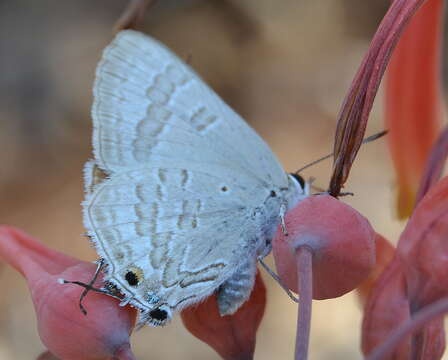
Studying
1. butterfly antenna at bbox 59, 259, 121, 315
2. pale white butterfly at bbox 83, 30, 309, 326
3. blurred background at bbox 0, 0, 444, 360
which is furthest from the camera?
blurred background at bbox 0, 0, 444, 360

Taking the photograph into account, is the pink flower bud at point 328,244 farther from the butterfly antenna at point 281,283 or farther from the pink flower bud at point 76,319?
the pink flower bud at point 76,319

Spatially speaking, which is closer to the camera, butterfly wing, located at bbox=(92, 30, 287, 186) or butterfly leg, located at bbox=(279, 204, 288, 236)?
butterfly leg, located at bbox=(279, 204, 288, 236)

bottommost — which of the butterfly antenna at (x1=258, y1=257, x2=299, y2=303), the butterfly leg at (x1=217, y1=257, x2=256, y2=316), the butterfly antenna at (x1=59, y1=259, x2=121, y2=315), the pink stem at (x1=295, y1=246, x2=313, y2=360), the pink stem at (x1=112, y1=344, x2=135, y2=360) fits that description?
the pink stem at (x1=112, y1=344, x2=135, y2=360)

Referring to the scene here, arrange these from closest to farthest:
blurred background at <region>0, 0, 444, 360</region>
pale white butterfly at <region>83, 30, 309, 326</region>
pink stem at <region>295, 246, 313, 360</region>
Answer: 1. pink stem at <region>295, 246, 313, 360</region>
2. pale white butterfly at <region>83, 30, 309, 326</region>
3. blurred background at <region>0, 0, 444, 360</region>

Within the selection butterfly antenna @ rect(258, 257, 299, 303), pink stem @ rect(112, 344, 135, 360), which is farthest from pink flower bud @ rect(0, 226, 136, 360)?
butterfly antenna @ rect(258, 257, 299, 303)

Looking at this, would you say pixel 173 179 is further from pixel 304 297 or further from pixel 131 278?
pixel 304 297

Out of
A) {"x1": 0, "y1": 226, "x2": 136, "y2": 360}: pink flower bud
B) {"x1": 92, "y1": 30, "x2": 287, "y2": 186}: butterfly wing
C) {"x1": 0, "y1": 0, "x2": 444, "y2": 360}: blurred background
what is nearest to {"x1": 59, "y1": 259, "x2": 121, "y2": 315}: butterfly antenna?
{"x1": 0, "y1": 226, "x2": 136, "y2": 360}: pink flower bud

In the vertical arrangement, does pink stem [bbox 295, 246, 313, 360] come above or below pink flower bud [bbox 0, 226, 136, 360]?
above

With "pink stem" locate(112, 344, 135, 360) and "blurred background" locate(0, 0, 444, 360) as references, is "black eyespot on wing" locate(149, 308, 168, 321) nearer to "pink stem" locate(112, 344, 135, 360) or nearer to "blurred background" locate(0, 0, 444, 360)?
"pink stem" locate(112, 344, 135, 360)
